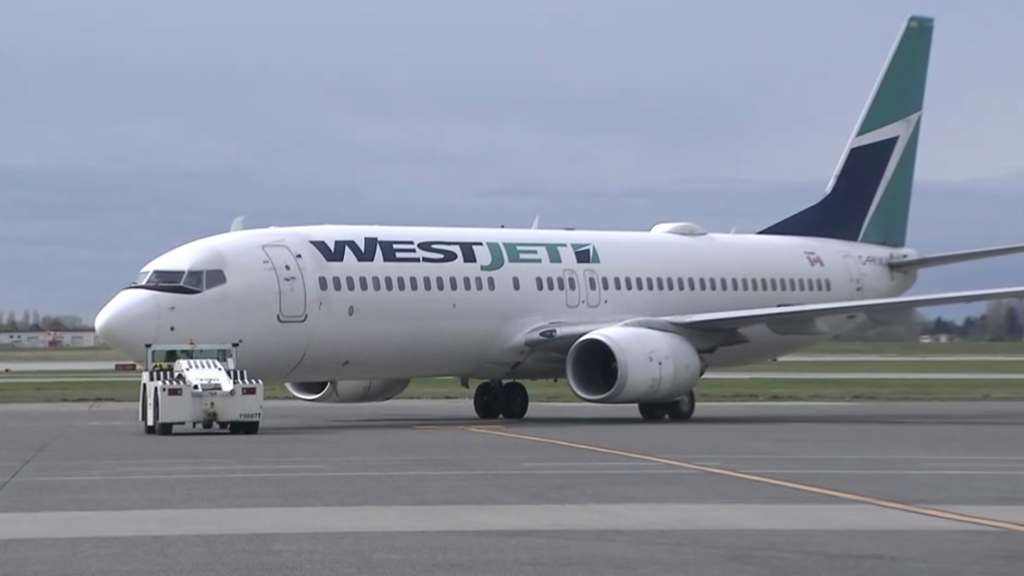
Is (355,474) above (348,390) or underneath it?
underneath

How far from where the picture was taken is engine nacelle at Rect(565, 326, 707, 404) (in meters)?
31.0

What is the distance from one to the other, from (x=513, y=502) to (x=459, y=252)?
674 inches

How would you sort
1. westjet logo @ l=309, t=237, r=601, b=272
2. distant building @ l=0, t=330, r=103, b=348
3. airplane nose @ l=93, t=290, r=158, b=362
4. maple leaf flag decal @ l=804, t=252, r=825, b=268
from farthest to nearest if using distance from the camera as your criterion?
1. distant building @ l=0, t=330, r=103, b=348
2. maple leaf flag decal @ l=804, t=252, r=825, b=268
3. westjet logo @ l=309, t=237, r=601, b=272
4. airplane nose @ l=93, t=290, r=158, b=362

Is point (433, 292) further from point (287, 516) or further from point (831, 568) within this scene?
point (831, 568)

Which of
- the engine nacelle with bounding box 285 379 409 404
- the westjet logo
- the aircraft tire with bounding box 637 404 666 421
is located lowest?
the aircraft tire with bounding box 637 404 666 421

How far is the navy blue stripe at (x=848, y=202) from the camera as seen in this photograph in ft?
134

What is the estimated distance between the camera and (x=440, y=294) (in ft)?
103

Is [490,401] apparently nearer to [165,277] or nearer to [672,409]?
[672,409]

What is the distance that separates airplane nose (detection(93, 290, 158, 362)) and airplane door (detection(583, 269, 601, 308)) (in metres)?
9.78

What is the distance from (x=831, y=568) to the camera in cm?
1134

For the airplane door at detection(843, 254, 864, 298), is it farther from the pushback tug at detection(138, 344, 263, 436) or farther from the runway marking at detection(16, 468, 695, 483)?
the runway marking at detection(16, 468, 695, 483)

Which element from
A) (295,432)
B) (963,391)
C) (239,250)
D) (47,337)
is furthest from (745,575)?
(47,337)

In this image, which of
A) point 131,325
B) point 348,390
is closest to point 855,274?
point 348,390

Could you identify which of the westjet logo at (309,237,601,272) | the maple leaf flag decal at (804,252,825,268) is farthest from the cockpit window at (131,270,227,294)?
the maple leaf flag decal at (804,252,825,268)
